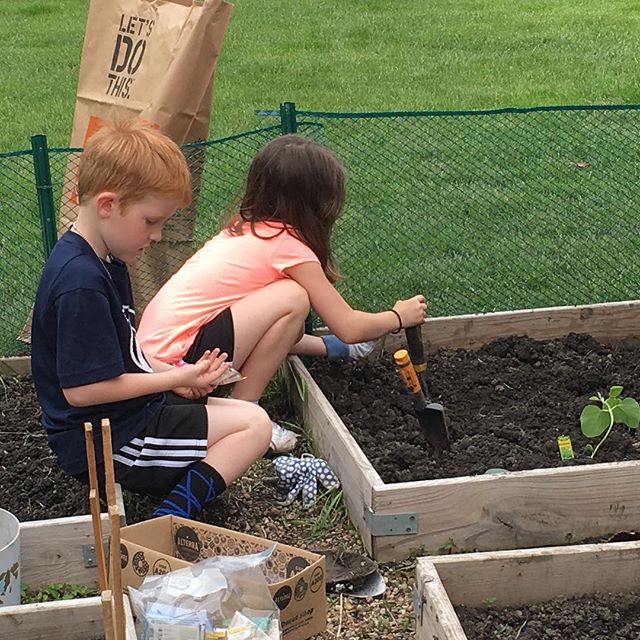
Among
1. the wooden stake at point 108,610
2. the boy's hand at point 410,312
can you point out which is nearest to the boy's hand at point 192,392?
the boy's hand at point 410,312

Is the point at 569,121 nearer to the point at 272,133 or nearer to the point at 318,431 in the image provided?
the point at 272,133

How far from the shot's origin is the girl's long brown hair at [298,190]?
3.64 meters

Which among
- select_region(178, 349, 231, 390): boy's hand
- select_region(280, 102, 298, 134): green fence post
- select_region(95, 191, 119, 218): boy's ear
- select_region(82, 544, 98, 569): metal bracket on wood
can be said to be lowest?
select_region(82, 544, 98, 569): metal bracket on wood

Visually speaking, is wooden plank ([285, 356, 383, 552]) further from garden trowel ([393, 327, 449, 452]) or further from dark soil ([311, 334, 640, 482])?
garden trowel ([393, 327, 449, 452])

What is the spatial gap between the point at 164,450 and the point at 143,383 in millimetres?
270

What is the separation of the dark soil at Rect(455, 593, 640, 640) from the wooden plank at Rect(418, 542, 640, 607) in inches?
1.0

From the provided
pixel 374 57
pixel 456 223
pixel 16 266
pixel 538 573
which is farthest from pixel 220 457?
pixel 374 57

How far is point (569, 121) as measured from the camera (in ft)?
24.1

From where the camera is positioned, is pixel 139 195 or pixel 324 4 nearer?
pixel 139 195

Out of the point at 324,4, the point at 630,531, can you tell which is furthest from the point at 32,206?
the point at 324,4

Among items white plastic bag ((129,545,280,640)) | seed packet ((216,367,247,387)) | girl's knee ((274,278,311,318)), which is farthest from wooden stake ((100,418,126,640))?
girl's knee ((274,278,311,318))

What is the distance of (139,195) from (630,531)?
1.73 meters

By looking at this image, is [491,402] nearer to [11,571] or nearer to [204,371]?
[204,371]

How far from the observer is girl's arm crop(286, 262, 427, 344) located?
364 centimetres
